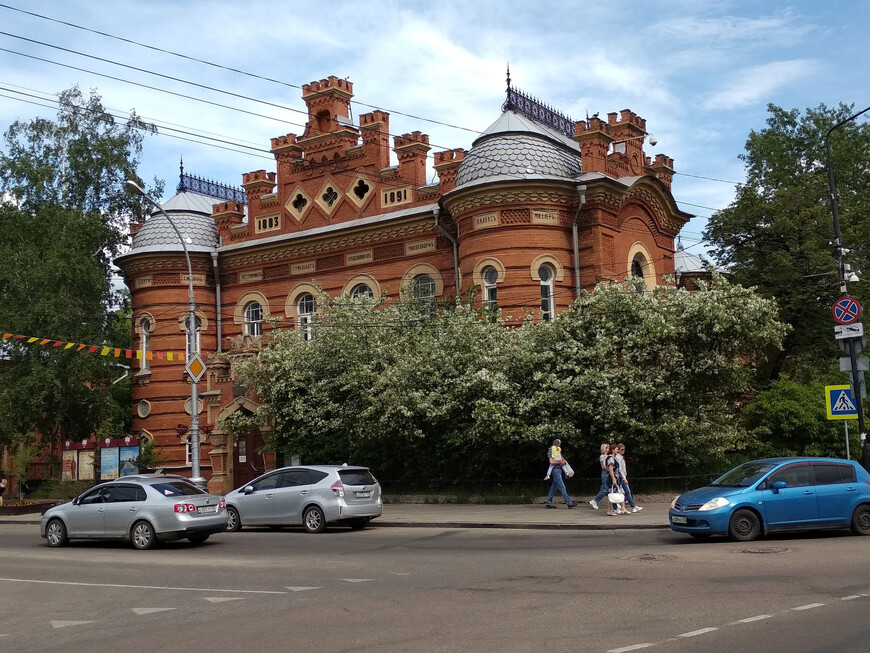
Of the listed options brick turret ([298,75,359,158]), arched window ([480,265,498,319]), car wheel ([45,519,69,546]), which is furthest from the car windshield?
brick turret ([298,75,359,158])

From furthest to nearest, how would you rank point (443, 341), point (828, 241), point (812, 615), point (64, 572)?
point (828, 241)
point (443, 341)
point (64, 572)
point (812, 615)

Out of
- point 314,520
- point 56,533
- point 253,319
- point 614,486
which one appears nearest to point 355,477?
point 314,520

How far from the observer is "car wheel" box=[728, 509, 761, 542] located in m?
15.0

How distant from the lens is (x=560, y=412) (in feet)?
76.2

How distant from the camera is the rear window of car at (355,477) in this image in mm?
19672

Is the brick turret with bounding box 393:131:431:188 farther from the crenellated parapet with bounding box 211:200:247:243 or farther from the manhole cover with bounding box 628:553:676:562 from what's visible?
the manhole cover with bounding box 628:553:676:562

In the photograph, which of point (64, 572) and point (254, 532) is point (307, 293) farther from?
point (64, 572)

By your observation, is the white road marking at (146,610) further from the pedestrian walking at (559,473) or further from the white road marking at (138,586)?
the pedestrian walking at (559,473)

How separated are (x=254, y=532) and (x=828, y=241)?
75.0 ft

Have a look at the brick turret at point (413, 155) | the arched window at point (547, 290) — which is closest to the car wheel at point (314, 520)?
the arched window at point (547, 290)

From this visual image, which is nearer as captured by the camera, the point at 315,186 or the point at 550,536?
the point at 550,536

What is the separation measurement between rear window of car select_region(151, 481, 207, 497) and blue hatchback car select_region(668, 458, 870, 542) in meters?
8.84

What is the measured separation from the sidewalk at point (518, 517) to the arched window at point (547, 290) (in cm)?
715

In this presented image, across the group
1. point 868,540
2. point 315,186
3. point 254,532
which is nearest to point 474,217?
point 315,186
